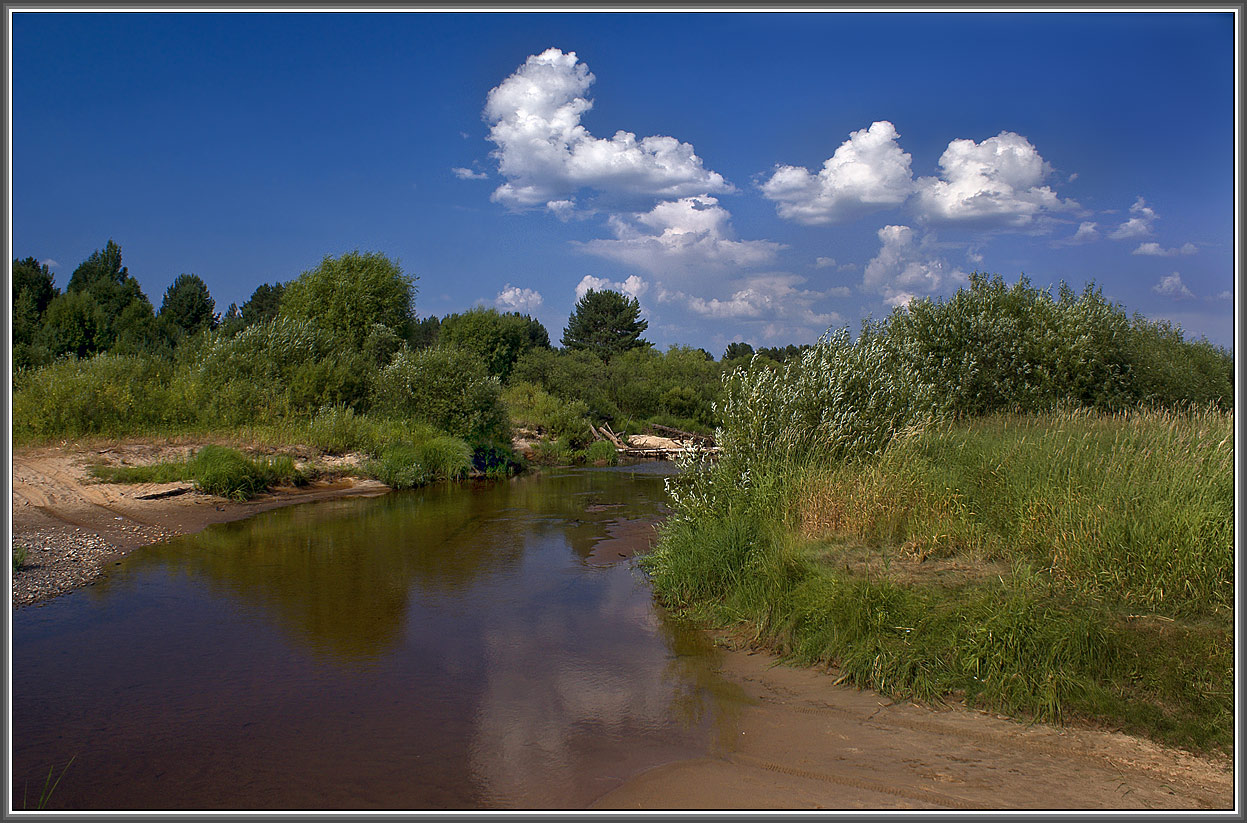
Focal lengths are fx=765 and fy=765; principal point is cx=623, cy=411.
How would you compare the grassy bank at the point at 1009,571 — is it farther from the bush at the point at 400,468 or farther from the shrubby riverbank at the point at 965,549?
the bush at the point at 400,468

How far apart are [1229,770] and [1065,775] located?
107 centimetres

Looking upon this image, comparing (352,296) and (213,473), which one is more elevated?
(352,296)

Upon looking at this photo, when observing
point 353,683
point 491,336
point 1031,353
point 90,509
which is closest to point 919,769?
point 353,683

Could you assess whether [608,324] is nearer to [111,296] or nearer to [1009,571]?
[111,296]

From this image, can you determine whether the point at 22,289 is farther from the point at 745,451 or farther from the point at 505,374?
the point at 745,451

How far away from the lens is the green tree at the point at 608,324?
225 ft

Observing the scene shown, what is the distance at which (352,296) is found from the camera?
115ft

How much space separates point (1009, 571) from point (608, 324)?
62.6 m

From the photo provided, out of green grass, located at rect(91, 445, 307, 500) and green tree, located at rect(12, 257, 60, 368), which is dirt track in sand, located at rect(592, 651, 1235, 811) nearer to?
green grass, located at rect(91, 445, 307, 500)

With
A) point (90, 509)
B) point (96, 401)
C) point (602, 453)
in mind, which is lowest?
point (602, 453)

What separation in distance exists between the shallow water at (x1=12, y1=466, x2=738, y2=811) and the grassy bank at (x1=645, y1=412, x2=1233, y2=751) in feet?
4.07

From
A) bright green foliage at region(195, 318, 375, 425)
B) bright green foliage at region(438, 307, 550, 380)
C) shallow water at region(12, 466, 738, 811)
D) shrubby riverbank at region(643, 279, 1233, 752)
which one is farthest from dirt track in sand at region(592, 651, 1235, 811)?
bright green foliage at region(438, 307, 550, 380)

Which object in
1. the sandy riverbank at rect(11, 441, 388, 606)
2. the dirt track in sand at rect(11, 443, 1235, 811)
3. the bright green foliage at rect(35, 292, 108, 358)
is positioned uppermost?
the bright green foliage at rect(35, 292, 108, 358)

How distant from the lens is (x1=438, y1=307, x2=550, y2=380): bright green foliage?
5062 cm
